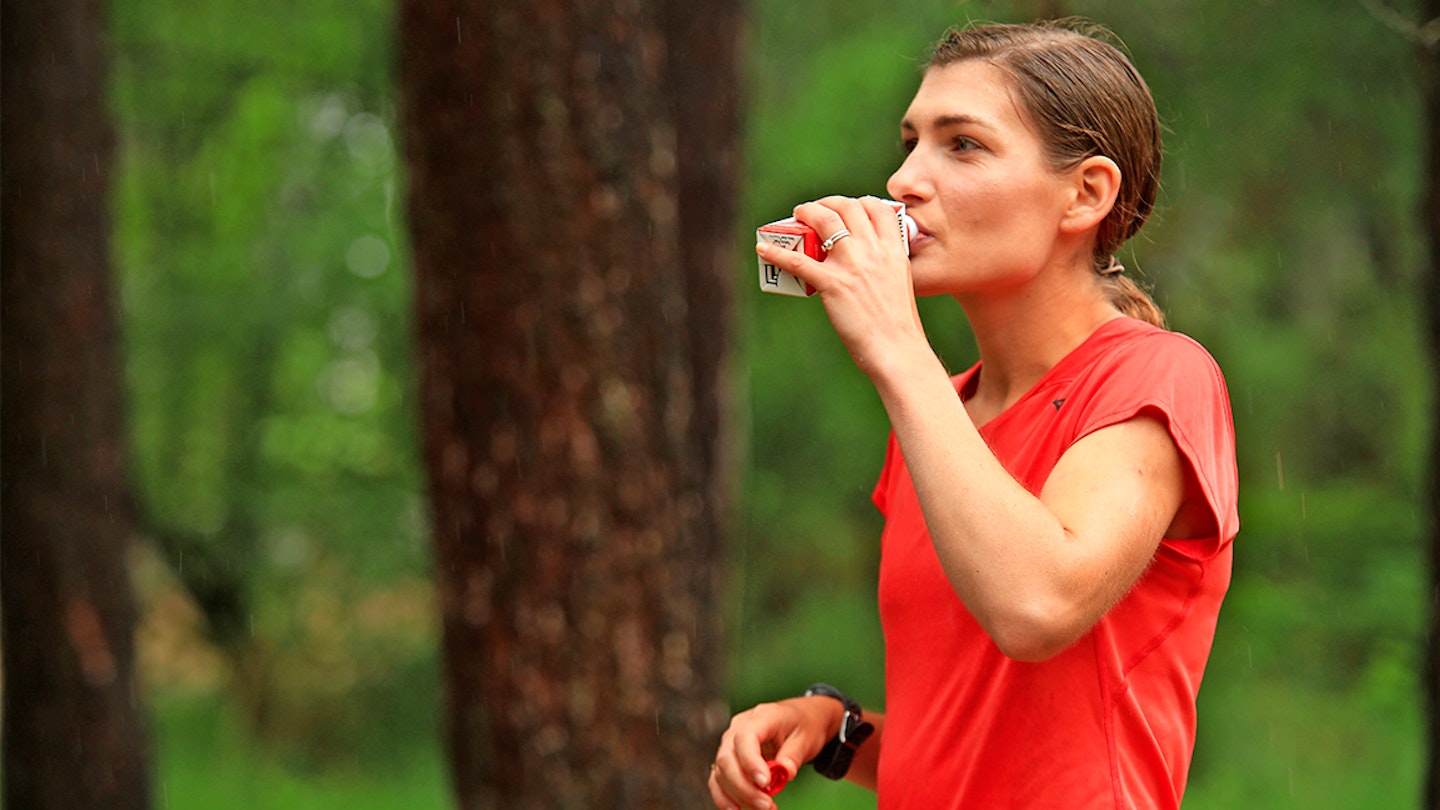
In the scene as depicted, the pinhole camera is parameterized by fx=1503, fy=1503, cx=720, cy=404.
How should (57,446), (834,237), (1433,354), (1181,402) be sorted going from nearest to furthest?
(1181,402) < (834,237) < (1433,354) < (57,446)

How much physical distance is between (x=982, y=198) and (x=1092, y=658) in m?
0.63

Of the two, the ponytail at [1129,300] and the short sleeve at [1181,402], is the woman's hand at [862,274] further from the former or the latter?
the ponytail at [1129,300]

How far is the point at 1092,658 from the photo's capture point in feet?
6.23

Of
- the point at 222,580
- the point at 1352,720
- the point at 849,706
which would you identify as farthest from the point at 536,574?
the point at 222,580

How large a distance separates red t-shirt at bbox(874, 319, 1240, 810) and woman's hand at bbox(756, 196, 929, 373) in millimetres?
244

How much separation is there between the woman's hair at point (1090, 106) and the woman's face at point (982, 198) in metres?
0.04

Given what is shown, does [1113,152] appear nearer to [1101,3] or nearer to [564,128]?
[564,128]

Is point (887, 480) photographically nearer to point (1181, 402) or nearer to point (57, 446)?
point (1181, 402)

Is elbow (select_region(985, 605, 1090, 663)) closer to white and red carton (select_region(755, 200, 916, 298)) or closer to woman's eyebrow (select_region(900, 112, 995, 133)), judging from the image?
white and red carton (select_region(755, 200, 916, 298))

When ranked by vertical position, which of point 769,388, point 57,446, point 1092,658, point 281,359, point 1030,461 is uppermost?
point 1030,461

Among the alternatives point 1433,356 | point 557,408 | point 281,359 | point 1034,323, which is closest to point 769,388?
point 281,359

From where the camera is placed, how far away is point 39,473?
7449mm

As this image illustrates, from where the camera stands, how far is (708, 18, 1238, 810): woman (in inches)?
69.4

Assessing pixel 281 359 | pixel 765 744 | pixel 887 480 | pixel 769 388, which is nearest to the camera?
pixel 765 744
